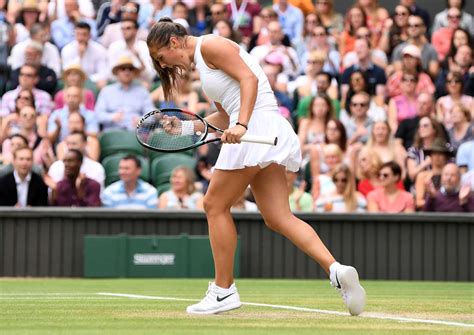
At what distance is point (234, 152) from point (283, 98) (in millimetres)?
8735

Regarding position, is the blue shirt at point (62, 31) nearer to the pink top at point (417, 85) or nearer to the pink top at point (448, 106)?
the pink top at point (417, 85)

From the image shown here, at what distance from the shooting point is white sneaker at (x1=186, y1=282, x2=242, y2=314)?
767 centimetres

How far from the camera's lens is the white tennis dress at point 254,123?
7520 mm

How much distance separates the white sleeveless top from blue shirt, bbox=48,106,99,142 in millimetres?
7776

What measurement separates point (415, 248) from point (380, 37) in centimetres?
487

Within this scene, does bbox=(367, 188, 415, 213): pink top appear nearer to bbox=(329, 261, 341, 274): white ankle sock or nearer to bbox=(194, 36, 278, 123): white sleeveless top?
bbox=(194, 36, 278, 123): white sleeveless top

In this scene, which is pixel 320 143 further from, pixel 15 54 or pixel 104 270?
pixel 15 54

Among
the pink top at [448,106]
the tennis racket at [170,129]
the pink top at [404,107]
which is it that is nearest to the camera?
the tennis racket at [170,129]

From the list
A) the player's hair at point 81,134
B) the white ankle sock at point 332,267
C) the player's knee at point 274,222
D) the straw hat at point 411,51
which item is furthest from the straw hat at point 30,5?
the white ankle sock at point 332,267

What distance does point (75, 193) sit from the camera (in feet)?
47.0

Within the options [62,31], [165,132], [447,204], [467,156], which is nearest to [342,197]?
[447,204]

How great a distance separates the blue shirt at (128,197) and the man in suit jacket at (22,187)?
0.70 meters

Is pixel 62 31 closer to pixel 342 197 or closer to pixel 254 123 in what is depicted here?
pixel 342 197

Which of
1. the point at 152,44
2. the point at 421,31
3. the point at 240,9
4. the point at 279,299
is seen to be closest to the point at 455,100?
the point at 421,31
